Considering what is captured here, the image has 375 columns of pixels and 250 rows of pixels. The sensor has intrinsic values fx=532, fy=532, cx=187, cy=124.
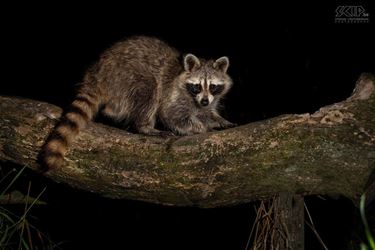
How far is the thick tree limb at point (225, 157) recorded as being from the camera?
2873 mm

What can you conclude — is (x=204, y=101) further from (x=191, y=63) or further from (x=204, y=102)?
(x=191, y=63)

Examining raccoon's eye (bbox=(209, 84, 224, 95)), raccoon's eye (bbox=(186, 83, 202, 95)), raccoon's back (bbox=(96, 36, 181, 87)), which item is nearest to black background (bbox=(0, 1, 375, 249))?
raccoon's back (bbox=(96, 36, 181, 87))

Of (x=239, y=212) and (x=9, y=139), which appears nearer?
(x=9, y=139)

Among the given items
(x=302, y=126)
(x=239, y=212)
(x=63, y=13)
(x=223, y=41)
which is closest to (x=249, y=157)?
(x=302, y=126)

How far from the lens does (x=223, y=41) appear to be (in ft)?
18.4

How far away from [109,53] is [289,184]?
86.2 inches

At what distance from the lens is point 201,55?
5867mm

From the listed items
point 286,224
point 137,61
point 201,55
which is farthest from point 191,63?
point 286,224

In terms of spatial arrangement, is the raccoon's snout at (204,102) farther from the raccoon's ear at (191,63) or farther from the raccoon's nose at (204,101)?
the raccoon's ear at (191,63)

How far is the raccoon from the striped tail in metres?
0.49

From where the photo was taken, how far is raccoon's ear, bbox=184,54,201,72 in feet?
15.1

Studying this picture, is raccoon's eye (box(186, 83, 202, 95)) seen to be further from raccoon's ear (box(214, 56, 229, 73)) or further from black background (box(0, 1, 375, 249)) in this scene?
black background (box(0, 1, 375, 249))

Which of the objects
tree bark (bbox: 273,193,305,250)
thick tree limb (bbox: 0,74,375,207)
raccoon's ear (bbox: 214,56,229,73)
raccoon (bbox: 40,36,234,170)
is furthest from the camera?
raccoon's ear (bbox: 214,56,229,73)

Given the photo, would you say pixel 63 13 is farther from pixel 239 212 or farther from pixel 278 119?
pixel 278 119
